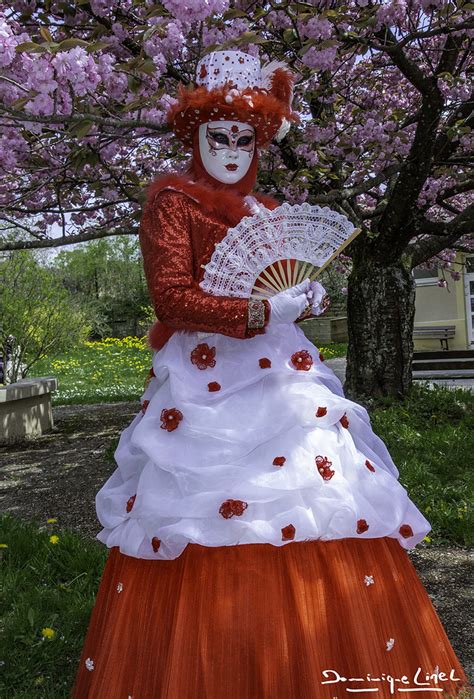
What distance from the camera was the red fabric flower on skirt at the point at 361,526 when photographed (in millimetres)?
1957

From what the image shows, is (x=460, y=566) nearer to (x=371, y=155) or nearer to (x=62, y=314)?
(x=371, y=155)

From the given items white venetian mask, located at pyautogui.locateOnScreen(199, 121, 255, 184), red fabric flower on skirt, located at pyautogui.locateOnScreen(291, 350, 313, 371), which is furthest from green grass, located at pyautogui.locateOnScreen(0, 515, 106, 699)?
white venetian mask, located at pyautogui.locateOnScreen(199, 121, 255, 184)

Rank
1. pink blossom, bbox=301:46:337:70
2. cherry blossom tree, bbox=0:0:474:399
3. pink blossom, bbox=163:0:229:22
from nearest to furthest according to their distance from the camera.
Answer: pink blossom, bbox=163:0:229:22 < cherry blossom tree, bbox=0:0:474:399 < pink blossom, bbox=301:46:337:70

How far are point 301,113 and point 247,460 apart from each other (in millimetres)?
5693

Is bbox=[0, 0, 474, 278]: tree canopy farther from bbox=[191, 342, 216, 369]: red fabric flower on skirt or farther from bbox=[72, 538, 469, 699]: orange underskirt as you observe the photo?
bbox=[72, 538, 469, 699]: orange underskirt

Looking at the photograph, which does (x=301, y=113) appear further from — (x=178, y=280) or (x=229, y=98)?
(x=178, y=280)

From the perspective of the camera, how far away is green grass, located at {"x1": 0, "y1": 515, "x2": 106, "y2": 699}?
264cm

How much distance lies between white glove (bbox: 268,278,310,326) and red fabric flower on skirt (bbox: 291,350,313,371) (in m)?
0.15

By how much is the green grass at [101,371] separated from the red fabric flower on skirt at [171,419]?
7.22 m

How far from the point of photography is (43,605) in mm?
3197

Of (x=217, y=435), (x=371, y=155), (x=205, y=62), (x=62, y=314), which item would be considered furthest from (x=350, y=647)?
(x=62, y=314)

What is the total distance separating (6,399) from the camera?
294 inches

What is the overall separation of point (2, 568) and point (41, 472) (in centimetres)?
248

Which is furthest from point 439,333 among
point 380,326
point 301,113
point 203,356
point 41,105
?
point 203,356
